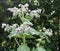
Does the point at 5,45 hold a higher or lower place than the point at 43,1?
lower

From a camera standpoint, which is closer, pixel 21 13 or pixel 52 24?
pixel 21 13

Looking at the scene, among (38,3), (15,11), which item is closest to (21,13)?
(15,11)

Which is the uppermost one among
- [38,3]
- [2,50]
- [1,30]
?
[38,3]

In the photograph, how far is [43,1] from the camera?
13.6ft

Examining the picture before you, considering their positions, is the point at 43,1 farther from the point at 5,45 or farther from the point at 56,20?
the point at 5,45

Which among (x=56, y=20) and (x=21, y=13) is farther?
(x=56, y=20)

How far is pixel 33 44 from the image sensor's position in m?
4.06

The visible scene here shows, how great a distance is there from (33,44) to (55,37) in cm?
37

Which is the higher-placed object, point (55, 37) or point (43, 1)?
point (43, 1)

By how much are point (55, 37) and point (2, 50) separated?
2.79 ft

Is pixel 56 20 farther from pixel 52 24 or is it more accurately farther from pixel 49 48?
pixel 49 48

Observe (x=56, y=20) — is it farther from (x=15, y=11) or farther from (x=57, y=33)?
(x=15, y=11)

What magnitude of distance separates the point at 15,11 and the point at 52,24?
108 cm

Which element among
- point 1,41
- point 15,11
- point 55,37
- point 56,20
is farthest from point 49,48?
point 15,11
